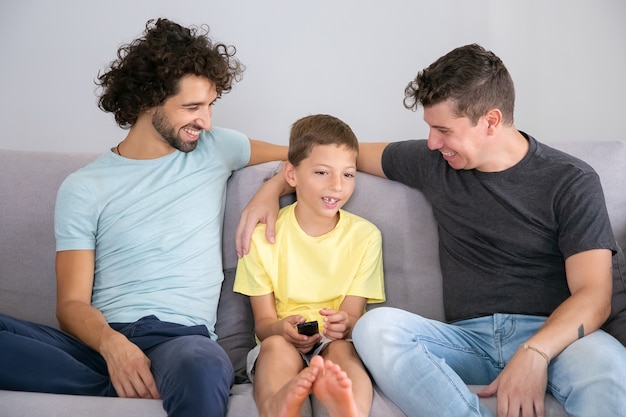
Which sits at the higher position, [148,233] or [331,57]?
[331,57]

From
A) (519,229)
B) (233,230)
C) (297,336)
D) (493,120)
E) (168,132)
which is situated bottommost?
(297,336)

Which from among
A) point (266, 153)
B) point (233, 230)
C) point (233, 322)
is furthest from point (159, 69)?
point (233, 322)

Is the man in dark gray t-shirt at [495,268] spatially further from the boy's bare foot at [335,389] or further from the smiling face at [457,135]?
the boy's bare foot at [335,389]

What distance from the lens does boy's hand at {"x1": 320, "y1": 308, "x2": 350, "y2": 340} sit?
6.46ft

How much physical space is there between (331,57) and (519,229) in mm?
1087

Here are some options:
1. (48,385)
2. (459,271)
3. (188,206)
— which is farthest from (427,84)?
(48,385)

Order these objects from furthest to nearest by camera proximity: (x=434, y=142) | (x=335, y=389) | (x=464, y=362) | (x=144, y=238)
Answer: (x=144, y=238)
(x=434, y=142)
(x=464, y=362)
(x=335, y=389)

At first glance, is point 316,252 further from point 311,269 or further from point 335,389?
point 335,389

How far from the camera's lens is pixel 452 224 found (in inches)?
84.4

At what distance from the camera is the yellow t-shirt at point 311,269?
7.06 feet

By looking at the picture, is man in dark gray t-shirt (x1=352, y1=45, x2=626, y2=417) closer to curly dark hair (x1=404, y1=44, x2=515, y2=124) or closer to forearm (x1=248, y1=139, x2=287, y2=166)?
curly dark hair (x1=404, y1=44, x2=515, y2=124)

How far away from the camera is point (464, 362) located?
195cm

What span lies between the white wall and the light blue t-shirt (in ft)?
2.24

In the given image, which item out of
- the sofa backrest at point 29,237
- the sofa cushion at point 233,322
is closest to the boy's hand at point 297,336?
the sofa cushion at point 233,322
